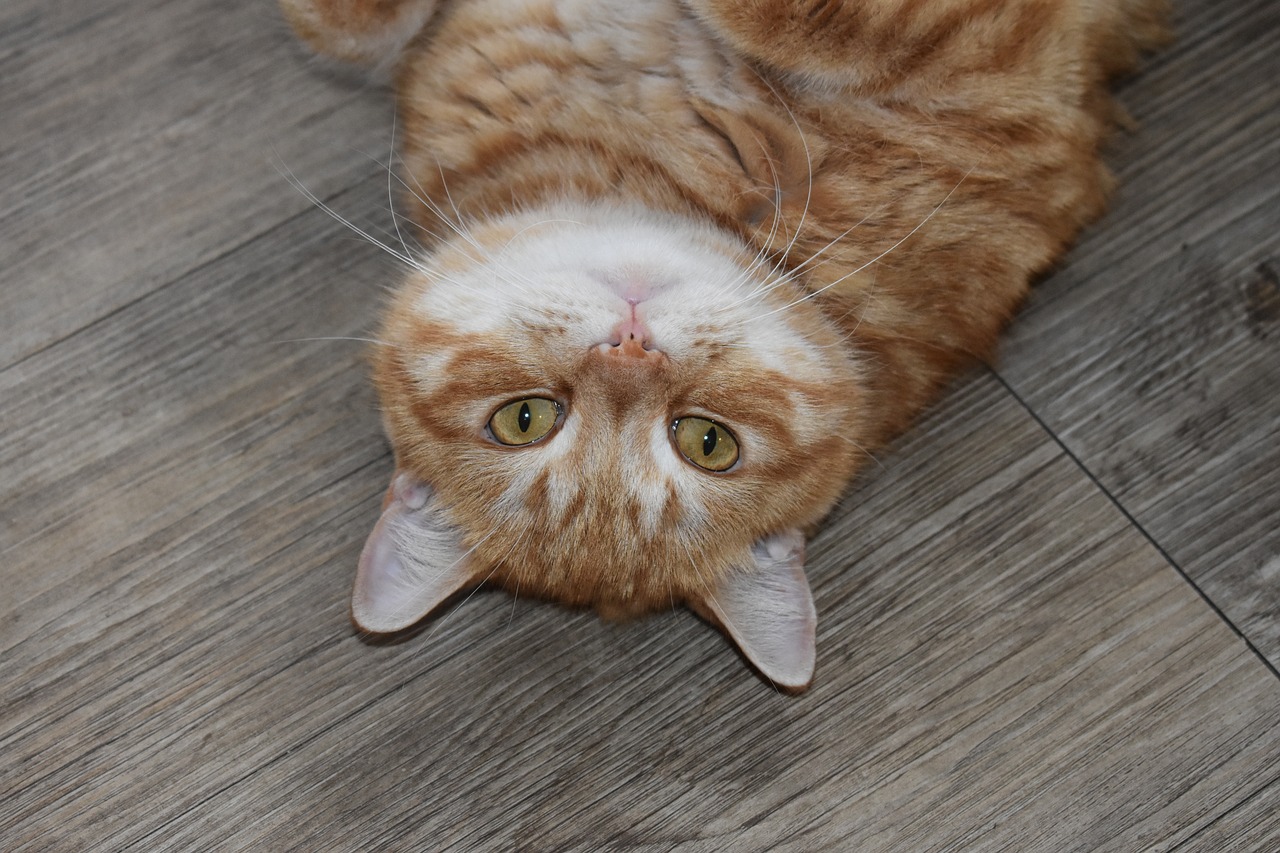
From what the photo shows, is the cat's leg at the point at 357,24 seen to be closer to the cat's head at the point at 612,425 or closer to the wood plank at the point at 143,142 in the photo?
the wood plank at the point at 143,142

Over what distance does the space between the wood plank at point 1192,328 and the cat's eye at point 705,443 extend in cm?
69

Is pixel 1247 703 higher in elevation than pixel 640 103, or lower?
lower

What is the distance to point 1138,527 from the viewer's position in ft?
5.97

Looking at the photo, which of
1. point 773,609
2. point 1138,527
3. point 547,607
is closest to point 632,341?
point 773,609

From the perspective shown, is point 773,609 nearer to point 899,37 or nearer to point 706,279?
point 706,279

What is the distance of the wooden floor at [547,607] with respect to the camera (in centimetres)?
172

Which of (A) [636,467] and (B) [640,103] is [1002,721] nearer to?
(A) [636,467]

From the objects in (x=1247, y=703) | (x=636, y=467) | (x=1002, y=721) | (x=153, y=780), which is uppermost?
(x=636, y=467)

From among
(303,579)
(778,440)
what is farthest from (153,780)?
(778,440)

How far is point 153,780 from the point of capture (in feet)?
5.72

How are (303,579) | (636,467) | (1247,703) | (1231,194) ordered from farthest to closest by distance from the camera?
(1231,194) < (303,579) < (1247,703) < (636,467)

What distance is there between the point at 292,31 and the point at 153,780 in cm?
146

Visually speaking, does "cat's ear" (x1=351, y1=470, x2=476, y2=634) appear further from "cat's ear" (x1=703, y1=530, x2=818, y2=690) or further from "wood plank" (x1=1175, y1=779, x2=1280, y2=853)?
"wood plank" (x1=1175, y1=779, x2=1280, y2=853)

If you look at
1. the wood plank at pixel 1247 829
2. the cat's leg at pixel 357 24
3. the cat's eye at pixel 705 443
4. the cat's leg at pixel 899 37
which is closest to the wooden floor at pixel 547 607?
the wood plank at pixel 1247 829
